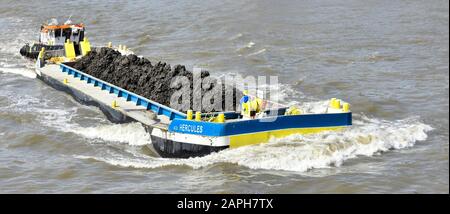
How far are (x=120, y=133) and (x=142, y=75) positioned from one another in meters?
3.07

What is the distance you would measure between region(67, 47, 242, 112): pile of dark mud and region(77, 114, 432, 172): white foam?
89.4 inches

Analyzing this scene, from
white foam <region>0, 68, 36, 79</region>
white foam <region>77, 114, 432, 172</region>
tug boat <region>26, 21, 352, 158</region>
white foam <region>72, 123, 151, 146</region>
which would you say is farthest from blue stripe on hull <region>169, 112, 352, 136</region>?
white foam <region>0, 68, 36, 79</region>

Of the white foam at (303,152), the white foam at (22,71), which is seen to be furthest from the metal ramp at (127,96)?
the white foam at (22,71)

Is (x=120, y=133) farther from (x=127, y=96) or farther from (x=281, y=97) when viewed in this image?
(x=281, y=97)

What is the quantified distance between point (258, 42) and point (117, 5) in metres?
17.3

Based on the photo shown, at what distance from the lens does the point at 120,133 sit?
1938 centimetres

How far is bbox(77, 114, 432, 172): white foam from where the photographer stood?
1584 cm

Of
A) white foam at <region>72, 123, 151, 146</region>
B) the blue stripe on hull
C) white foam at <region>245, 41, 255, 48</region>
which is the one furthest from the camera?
white foam at <region>245, 41, 255, 48</region>

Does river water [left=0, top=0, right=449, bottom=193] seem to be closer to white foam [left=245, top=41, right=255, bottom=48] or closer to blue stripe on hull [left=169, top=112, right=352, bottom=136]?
white foam [left=245, top=41, right=255, bottom=48]

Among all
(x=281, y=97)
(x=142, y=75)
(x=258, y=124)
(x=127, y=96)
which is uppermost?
(x=142, y=75)

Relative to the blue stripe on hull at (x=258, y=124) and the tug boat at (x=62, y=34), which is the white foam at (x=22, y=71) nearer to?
the tug boat at (x=62, y=34)

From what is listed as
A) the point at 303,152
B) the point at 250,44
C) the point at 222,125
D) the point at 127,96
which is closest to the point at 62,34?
the point at 250,44
